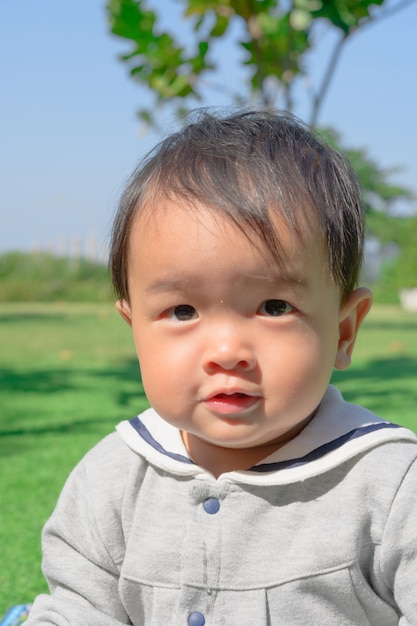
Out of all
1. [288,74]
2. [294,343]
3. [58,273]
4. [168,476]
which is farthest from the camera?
[58,273]

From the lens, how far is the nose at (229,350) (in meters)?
1.30

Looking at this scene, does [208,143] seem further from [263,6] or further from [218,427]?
[263,6]

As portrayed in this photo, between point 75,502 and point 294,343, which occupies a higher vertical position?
point 294,343

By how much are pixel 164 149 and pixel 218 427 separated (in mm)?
540

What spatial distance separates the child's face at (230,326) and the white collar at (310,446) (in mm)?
86

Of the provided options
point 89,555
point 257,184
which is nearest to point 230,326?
point 257,184

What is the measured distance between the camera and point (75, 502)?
1641mm

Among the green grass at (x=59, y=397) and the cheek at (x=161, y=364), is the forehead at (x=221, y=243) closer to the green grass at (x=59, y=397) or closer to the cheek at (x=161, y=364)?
the cheek at (x=161, y=364)

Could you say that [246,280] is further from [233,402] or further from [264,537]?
[264,537]

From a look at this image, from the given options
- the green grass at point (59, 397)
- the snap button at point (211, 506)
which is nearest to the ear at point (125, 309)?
the snap button at point (211, 506)

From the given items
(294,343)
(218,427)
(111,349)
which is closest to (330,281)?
(294,343)

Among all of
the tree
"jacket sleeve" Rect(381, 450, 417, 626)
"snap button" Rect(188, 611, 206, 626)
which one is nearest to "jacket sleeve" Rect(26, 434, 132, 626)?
"snap button" Rect(188, 611, 206, 626)

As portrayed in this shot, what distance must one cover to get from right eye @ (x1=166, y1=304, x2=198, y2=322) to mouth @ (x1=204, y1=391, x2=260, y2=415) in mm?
146

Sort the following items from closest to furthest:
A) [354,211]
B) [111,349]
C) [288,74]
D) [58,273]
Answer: [354,211], [288,74], [111,349], [58,273]
